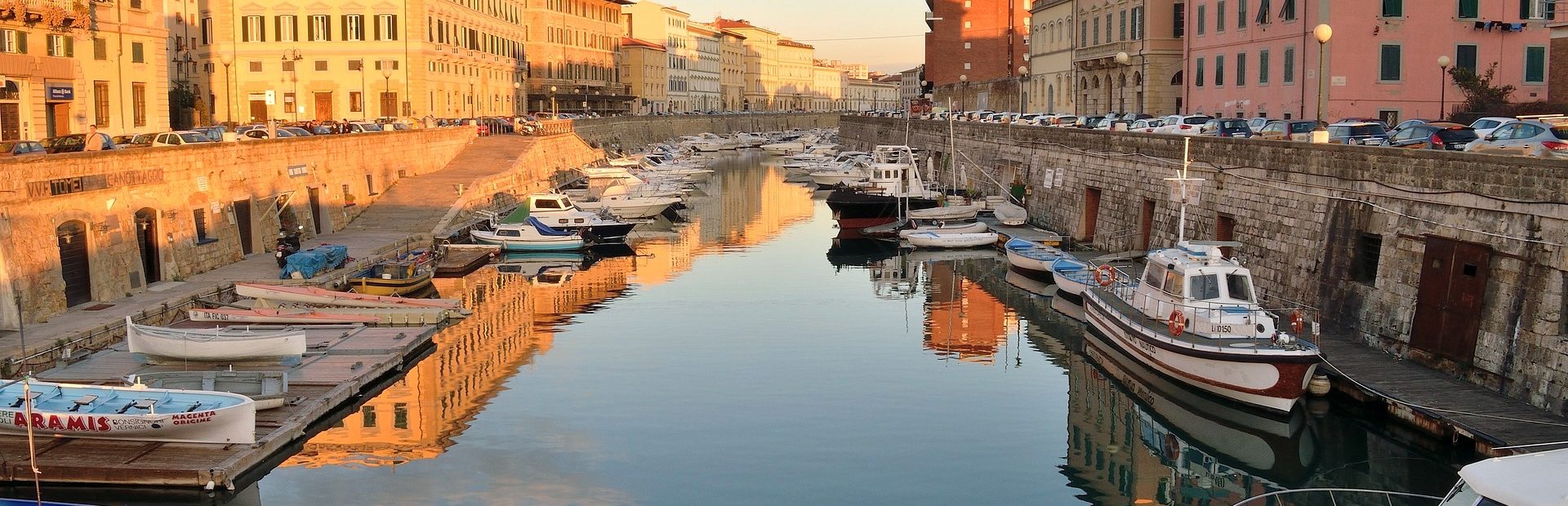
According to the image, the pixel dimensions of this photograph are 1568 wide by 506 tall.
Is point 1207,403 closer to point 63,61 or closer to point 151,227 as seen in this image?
point 151,227

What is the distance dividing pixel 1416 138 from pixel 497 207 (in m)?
39.7

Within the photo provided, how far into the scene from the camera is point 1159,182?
3938 centimetres

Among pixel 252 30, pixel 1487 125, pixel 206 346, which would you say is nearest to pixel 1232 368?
pixel 1487 125

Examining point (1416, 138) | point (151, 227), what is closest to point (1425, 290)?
point (1416, 138)

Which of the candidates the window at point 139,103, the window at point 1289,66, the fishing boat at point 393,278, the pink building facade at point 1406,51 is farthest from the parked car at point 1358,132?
the window at point 139,103

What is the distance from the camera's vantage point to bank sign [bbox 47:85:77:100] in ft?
157

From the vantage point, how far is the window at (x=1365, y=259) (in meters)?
27.1

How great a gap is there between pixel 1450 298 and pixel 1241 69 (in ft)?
102

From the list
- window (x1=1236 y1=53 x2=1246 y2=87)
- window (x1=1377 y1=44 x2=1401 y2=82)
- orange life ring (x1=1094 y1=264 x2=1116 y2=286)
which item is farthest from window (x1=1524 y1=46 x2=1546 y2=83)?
orange life ring (x1=1094 y1=264 x2=1116 y2=286)

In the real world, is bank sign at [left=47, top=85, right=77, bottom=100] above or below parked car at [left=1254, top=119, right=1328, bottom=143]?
above

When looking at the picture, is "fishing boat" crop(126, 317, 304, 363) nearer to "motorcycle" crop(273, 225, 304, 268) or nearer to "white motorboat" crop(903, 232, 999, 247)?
"motorcycle" crop(273, 225, 304, 268)

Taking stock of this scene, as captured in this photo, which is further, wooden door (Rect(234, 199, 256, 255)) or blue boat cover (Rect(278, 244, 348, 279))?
wooden door (Rect(234, 199, 256, 255))

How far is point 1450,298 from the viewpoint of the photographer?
2369 centimetres

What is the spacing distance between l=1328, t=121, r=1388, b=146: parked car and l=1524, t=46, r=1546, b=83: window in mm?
11559
